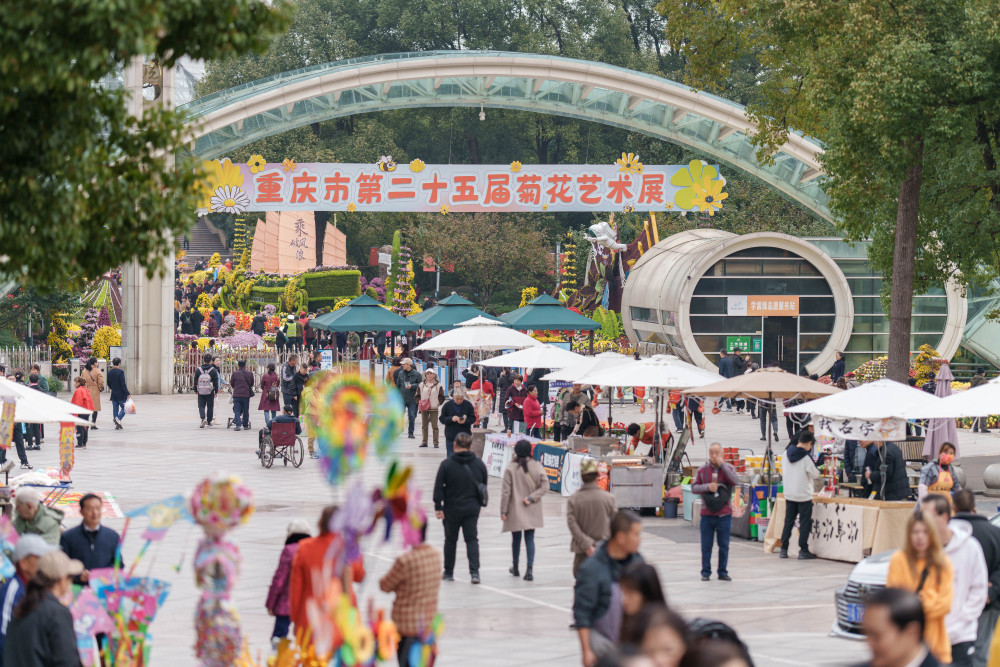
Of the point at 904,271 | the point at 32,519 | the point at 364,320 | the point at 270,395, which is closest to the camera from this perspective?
the point at 32,519

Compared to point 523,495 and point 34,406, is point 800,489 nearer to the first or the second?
point 523,495

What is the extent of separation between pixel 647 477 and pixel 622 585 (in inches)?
409

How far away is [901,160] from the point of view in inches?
768

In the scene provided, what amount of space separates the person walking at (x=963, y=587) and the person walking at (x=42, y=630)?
4.87 m

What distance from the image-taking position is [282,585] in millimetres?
8602

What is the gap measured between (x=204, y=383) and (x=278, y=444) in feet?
19.5

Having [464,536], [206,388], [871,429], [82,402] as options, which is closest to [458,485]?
[464,536]

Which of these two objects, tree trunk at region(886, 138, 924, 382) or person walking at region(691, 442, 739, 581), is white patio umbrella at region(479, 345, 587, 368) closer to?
tree trunk at region(886, 138, 924, 382)

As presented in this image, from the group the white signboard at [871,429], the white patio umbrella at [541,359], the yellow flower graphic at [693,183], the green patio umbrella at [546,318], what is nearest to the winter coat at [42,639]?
the white signboard at [871,429]

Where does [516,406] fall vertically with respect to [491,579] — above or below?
above

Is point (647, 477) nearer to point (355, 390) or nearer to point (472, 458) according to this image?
point (472, 458)

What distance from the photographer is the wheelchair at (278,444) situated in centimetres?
2028

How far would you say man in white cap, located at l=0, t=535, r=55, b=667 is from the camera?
7.21m

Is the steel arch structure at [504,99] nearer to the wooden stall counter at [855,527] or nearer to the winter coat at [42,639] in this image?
the wooden stall counter at [855,527]
